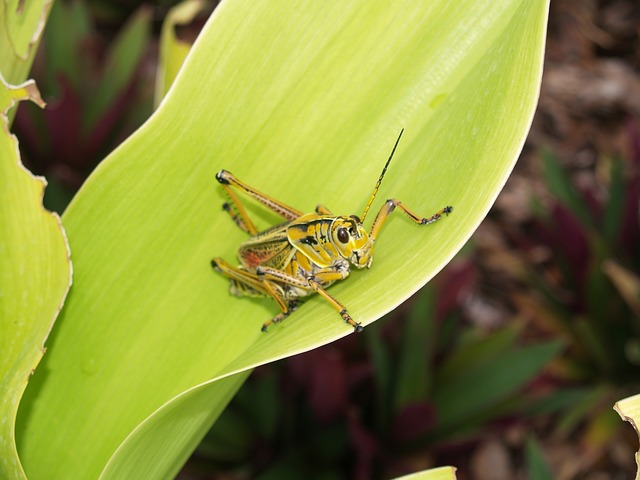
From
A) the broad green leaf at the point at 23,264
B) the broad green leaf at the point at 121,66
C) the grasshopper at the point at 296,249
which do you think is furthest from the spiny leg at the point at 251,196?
the broad green leaf at the point at 121,66

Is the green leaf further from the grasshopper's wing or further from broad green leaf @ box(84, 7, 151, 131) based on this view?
broad green leaf @ box(84, 7, 151, 131)

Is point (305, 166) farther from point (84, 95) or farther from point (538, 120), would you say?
point (538, 120)

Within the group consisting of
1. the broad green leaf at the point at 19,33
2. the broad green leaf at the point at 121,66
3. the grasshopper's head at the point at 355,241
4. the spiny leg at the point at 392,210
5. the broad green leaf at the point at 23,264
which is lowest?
the broad green leaf at the point at 121,66

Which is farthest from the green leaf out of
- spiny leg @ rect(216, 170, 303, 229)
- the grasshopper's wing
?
spiny leg @ rect(216, 170, 303, 229)

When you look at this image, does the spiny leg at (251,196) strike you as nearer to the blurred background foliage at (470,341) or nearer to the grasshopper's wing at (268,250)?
the grasshopper's wing at (268,250)

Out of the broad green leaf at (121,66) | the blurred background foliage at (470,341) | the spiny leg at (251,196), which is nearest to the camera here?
the spiny leg at (251,196)

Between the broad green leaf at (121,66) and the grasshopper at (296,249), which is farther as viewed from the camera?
the broad green leaf at (121,66)

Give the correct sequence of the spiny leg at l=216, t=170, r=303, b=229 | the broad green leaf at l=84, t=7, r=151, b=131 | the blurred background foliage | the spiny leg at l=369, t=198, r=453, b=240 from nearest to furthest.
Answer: the spiny leg at l=369, t=198, r=453, b=240
the spiny leg at l=216, t=170, r=303, b=229
the blurred background foliage
the broad green leaf at l=84, t=7, r=151, b=131

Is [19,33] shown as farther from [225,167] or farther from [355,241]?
[355,241]

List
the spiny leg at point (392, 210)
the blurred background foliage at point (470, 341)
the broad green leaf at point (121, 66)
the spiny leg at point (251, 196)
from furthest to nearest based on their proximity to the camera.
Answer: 1. the broad green leaf at point (121, 66)
2. the blurred background foliage at point (470, 341)
3. the spiny leg at point (251, 196)
4. the spiny leg at point (392, 210)
